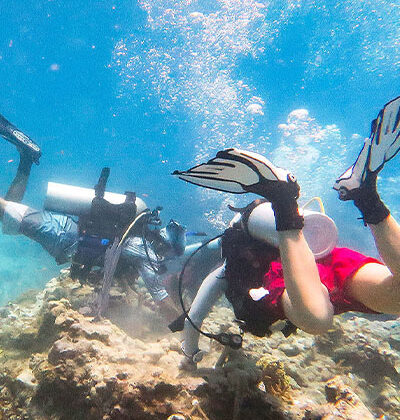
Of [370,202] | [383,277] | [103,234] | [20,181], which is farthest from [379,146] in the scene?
[20,181]

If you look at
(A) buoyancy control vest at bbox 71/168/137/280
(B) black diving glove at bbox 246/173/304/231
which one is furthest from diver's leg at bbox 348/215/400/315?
(A) buoyancy control vest at bbox 71/168/137/280

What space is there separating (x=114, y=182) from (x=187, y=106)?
23.3 m

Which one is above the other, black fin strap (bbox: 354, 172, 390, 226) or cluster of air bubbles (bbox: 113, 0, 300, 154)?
cluster of air bubbles (bbox: 113, 0, 300, 154)

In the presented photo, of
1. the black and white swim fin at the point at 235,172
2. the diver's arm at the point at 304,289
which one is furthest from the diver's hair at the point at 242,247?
the black and white swim fin at the point at 235,172

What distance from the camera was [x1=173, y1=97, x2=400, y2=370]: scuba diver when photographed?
1.62m

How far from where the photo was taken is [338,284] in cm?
198

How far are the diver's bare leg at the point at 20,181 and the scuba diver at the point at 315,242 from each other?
687 cm

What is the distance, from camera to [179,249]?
5871 mm

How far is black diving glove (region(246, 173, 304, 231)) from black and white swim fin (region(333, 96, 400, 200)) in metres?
0.46

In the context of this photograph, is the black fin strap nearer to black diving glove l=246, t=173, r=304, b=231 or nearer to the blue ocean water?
black diving glove l=246, t=173, r=304, b=231

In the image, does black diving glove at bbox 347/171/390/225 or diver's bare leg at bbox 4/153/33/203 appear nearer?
black diving glove at bbox 347/171/390/225

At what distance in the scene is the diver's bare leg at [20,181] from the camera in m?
6.80

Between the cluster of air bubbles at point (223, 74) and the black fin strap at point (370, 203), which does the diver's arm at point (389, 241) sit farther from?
the cluster of air bubbles at point (223, 74)

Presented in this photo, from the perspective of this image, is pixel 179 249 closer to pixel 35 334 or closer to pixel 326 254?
pixel 35 334
